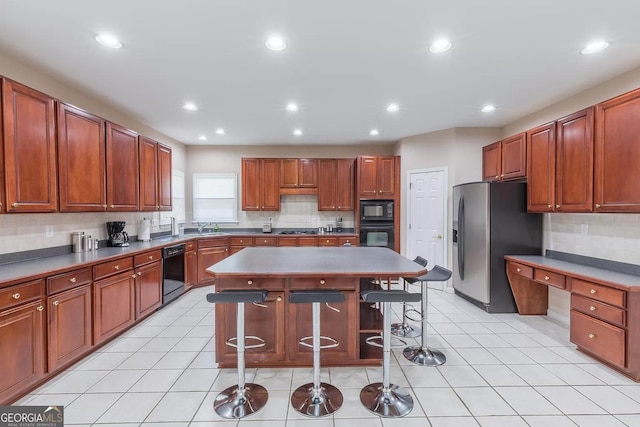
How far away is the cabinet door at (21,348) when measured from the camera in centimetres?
202

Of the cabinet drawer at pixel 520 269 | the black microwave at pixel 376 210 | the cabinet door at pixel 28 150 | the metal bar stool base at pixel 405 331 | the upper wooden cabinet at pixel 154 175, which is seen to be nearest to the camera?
the cabinet door at pixel 28 150

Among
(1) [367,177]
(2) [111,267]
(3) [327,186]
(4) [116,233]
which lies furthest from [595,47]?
(4) [116,233]

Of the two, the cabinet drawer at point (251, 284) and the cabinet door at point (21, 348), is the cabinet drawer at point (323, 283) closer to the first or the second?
the cabinet drawer at point (251, 284)

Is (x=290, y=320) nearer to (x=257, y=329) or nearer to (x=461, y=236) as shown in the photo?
(x=257, y=329)

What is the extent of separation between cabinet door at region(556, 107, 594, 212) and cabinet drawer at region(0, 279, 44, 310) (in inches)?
194

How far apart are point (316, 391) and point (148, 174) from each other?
3641 millimetres

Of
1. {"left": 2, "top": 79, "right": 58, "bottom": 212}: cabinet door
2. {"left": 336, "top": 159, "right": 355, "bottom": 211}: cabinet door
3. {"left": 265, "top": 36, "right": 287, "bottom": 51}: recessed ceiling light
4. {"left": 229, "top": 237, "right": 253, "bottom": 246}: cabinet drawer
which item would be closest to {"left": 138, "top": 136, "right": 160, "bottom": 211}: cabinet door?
{"left": 2, "top": 79, "right": 58, "bottom": 212}: cabinet door

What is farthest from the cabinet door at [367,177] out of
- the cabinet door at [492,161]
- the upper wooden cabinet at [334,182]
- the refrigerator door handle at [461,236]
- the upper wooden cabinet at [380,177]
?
the cabinet door at [492,161]

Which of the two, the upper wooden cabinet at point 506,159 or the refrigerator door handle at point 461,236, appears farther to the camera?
the refrigerator door handle at point 461,236

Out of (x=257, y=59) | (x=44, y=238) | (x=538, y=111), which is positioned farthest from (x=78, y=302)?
(x=538, y=111)

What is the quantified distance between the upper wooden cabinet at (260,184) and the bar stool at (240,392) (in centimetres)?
386

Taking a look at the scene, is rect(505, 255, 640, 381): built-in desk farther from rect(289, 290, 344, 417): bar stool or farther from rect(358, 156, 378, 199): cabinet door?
rect(358, 156, 378, 199): cabinet door

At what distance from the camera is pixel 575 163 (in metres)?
3.03

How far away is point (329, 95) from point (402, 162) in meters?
2.51
